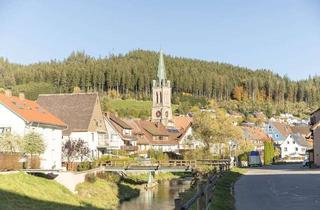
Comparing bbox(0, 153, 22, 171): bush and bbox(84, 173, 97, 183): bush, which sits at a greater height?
bbox(0, 153, 22, 171): bush

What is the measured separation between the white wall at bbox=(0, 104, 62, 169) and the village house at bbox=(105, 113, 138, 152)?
2355 centimetres

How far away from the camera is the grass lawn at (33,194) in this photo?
2997 cm

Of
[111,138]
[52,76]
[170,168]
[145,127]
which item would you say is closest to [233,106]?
[52,76]

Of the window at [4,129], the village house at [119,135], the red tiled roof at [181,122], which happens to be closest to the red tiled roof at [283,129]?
the red tiled roof at [181,122]

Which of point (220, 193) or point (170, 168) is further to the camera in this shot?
point (170, 168)

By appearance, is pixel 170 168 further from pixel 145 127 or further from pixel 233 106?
pixel 233 106

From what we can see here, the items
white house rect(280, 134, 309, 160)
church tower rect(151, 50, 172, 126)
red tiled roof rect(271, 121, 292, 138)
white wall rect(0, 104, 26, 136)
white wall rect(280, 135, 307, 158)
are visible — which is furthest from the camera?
red tiled roof rect(271, 121, 292, 138)

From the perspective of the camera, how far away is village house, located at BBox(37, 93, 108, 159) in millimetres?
68188

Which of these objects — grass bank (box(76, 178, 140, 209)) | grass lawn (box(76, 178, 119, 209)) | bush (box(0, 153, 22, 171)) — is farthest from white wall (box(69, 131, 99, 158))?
bush (box(0, 153, 22, 171))

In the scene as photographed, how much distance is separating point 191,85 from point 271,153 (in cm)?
10204

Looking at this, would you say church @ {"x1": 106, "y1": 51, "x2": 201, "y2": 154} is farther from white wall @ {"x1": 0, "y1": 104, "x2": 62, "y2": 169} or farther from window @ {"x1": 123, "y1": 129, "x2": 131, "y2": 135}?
white wall @ {"x1": 0, "y1": 104, "x2": 62, "y2": 169}

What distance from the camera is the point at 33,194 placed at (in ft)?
111

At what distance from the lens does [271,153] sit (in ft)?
311

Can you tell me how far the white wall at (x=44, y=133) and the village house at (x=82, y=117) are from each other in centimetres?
1208
